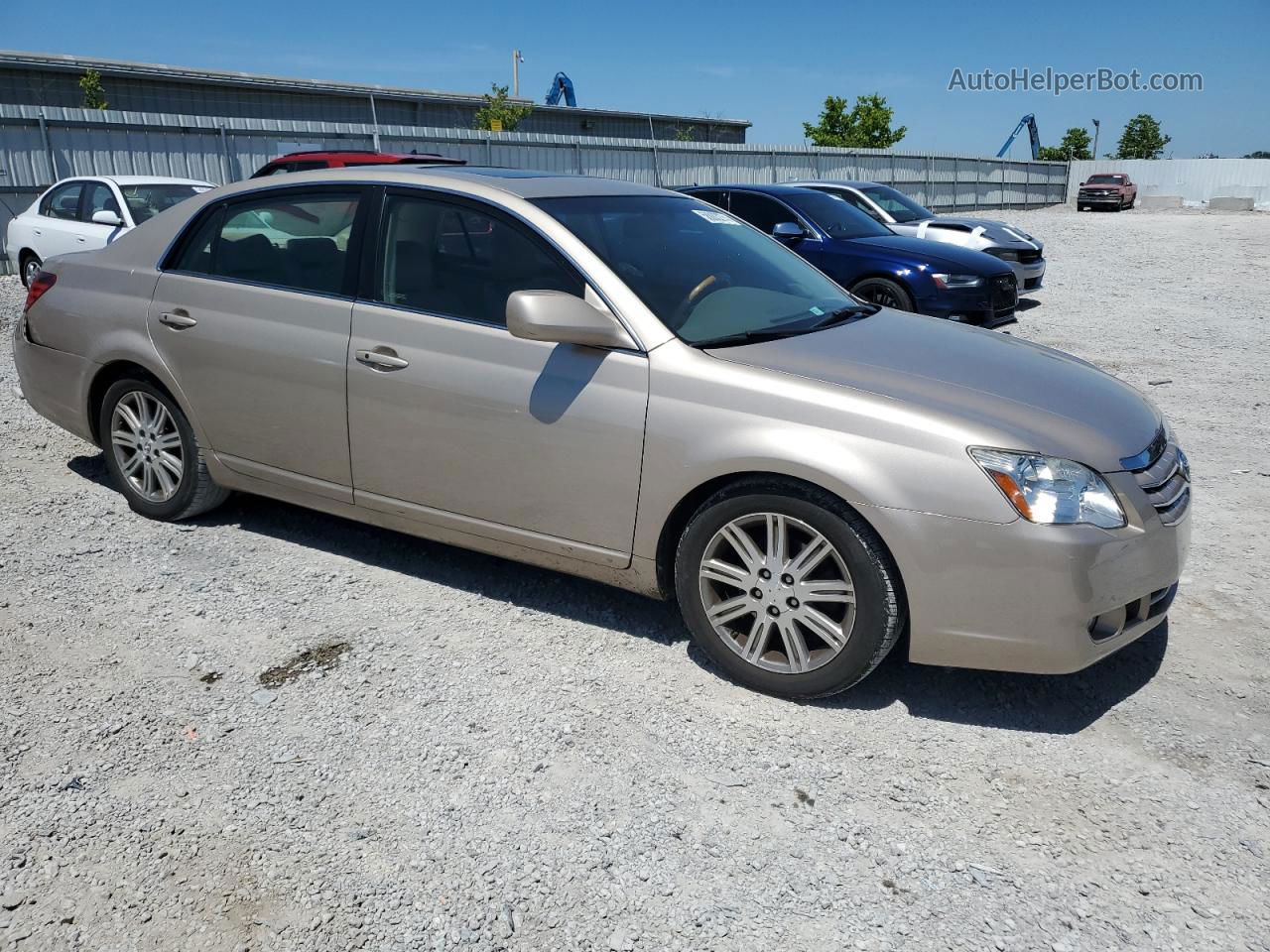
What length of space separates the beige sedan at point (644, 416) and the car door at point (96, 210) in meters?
8.20

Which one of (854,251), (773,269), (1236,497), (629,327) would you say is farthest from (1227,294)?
(629,327)

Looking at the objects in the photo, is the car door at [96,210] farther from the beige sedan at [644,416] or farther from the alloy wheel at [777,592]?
the alloy wheel at [777,592]

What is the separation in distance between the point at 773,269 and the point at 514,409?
144cm

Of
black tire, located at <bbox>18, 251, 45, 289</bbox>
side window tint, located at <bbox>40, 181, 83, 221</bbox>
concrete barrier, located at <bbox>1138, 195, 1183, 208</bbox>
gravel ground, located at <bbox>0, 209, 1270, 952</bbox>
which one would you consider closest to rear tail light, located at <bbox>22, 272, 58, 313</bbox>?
gravel ground, located at <bbox>0, 209, 1270, 952</bbox>

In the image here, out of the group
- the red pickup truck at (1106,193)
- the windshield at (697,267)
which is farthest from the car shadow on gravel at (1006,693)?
the red pickup truck at (1106,193)

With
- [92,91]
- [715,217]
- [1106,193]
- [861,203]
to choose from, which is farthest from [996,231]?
[1106,193]

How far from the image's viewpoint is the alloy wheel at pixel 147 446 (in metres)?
4.97

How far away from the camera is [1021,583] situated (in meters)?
3.13

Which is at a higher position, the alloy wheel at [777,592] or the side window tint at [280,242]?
the side window tint at [280,242]

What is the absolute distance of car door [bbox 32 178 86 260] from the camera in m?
12.9

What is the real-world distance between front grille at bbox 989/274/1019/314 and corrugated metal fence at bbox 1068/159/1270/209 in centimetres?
4383

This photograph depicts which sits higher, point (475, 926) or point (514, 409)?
point (514, 409)

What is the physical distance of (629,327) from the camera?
370 centimetres

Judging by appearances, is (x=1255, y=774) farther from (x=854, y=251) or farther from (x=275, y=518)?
(x=854, y=251)
